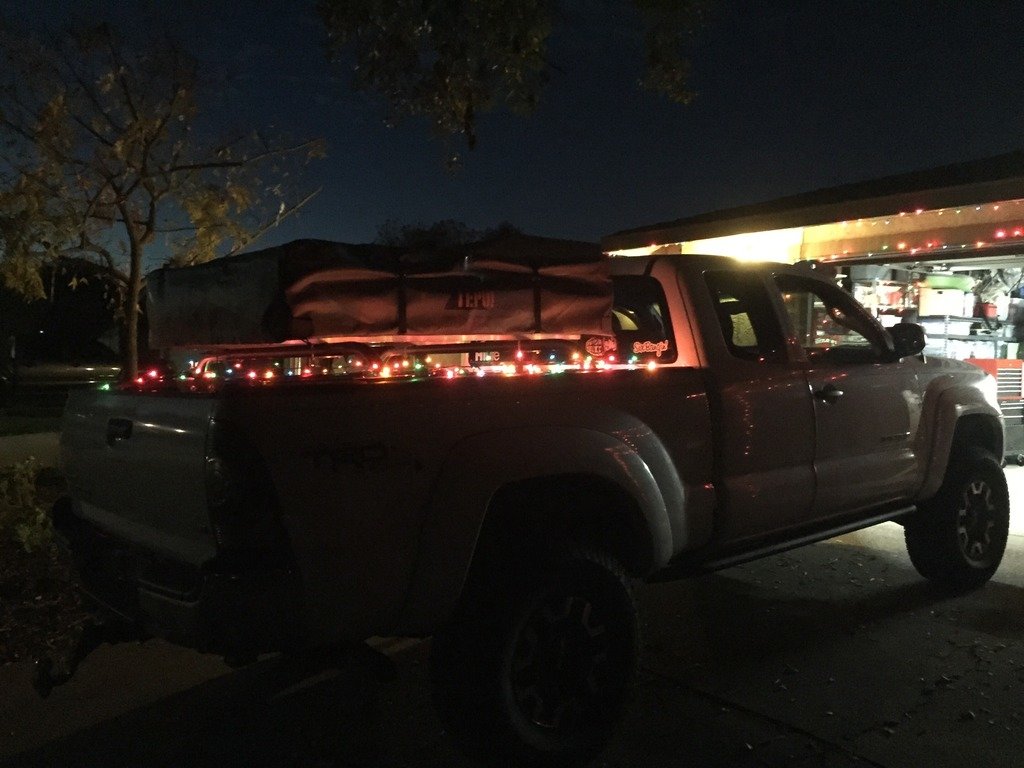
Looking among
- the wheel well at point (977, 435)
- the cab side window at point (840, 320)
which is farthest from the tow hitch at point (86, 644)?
the wheel well at point (977, 435)

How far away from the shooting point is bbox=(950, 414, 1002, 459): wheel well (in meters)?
5.98

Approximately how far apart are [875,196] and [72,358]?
47947 millimetres

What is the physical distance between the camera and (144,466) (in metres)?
3.31

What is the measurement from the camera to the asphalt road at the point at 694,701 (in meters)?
3.93

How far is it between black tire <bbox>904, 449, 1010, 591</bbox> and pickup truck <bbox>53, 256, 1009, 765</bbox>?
0.52m

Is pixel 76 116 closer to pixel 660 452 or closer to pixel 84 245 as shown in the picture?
pixel 84 245

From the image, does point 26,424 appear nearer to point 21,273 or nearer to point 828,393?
point 21,273

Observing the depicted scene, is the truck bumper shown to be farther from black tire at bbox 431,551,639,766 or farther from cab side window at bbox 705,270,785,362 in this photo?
cab side window at bbox 705,270,785,362

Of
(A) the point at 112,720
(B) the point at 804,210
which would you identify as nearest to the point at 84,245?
(A) the point at 112,720

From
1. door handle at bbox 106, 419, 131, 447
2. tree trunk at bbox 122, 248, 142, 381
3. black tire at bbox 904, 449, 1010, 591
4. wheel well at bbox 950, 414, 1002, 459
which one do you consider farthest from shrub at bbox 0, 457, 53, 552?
wheel well at bbox 950, 414, 1002, 459

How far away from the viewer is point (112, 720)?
430 cm

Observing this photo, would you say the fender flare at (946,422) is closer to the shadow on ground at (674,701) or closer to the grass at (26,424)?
the shadow on ground at (674,701)

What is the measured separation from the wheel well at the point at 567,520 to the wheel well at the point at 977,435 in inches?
113

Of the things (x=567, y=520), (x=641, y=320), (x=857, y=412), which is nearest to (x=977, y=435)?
(x=857, y=412)
